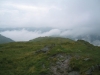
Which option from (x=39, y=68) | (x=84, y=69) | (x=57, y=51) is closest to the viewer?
(x=84, y=69)

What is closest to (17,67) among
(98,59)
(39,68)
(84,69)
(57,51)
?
(39,68)

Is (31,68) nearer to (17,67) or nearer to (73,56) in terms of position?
(17,67)

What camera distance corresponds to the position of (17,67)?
160ft

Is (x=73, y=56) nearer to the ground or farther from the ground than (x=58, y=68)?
farther from the ground

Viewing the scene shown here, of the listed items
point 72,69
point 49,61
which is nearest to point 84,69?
point 72,69

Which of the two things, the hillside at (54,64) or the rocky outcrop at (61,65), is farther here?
the rocky outcrop at (61,65)

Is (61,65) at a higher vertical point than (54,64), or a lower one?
lower

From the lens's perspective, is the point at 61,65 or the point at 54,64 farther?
the point at 54,64

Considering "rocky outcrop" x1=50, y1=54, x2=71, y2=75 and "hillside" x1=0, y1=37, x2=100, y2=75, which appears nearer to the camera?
"hillside" x1=0, y1=37, x2=100, y2=75

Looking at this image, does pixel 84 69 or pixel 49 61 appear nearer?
pixel 84 69

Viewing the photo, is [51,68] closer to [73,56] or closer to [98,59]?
[73,56]

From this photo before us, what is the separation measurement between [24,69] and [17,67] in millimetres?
2879

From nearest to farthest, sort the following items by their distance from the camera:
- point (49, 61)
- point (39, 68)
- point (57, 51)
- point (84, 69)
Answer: point (84, 69) → point (39, 68) → point (49, 61) → point (57, 51)

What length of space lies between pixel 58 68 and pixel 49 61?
176 inches
